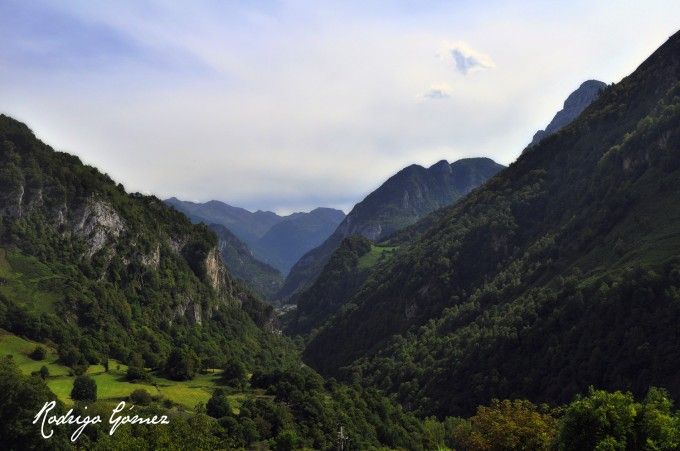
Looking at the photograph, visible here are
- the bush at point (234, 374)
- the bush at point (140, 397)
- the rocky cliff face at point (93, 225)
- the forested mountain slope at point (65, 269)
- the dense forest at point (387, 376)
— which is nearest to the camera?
the dense forest at point (387, 376)

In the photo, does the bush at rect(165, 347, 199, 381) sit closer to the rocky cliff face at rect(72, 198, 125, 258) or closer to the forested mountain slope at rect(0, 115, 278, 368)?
the forested mountain slope at rect(0, 115, 278, 368)

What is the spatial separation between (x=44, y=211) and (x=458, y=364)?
13782 cm

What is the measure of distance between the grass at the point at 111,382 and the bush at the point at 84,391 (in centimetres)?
117

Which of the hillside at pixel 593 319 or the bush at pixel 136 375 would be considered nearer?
the bush at pixel 136 375

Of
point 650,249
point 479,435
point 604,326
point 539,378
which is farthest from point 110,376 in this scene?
point 650,249

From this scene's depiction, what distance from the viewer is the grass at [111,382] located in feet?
320

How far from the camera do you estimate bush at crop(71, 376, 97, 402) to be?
89.3m

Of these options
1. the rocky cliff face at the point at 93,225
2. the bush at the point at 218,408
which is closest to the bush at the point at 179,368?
the bush at the point at 218,408

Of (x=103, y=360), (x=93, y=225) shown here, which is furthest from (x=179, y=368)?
(x=93, y=225)

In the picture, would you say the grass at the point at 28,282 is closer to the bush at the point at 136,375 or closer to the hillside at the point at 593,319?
the bush at the point at 136,375

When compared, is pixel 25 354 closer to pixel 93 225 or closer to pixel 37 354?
pixel 37 354

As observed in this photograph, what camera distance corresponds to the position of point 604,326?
441 ft

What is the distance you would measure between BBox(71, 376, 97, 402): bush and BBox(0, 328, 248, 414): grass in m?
1.17

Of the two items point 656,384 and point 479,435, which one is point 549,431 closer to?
point 479,435
